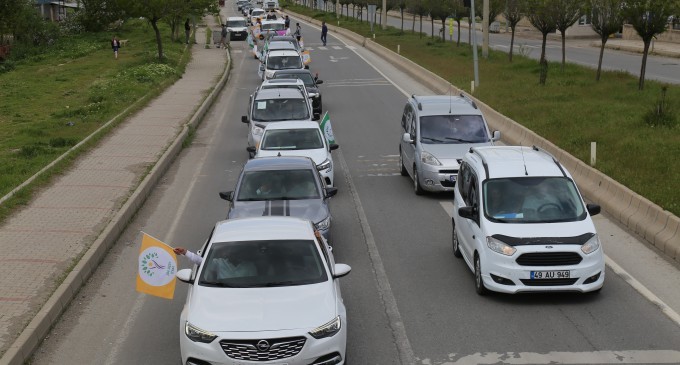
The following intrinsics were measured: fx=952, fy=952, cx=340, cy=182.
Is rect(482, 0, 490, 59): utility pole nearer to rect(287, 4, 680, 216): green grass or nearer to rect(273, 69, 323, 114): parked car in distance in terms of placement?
rect(287, 4, 680, 216): green grass

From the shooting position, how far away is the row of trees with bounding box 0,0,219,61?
47844 mm

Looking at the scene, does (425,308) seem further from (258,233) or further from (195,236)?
(195,236)

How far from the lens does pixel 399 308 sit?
483 inches

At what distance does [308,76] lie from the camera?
1395 inches

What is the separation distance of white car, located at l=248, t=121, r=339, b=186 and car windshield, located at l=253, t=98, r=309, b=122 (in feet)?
13.3

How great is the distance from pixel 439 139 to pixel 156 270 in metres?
10.1

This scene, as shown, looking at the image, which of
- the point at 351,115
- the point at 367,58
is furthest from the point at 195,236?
the point at 367,58

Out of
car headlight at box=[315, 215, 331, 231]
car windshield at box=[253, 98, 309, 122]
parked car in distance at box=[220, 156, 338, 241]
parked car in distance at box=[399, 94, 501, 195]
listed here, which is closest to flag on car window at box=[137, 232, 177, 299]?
parked car in distance at box=[220, 156, 338, 241]

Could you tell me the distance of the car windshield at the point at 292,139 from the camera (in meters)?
20.1

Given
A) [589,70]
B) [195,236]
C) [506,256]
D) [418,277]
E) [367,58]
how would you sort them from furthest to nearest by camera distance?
[367,58] < [589,70] < [195,236] < [418,277] < [506,256]

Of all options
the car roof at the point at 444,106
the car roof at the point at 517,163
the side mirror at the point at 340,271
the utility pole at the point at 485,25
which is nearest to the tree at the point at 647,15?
the car roof at the point at 444,106

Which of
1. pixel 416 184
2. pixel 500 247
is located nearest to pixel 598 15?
pixel 416 184

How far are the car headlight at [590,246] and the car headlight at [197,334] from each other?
520 centimetres

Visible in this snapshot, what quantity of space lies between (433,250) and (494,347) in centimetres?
462
